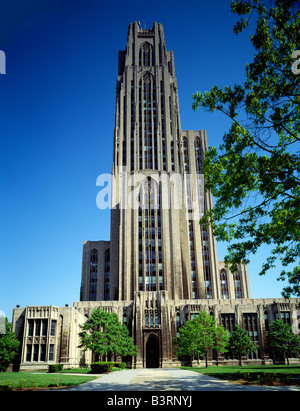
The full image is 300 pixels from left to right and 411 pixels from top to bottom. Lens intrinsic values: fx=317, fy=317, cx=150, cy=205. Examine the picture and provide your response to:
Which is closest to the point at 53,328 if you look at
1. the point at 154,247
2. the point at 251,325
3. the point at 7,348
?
the point at 7,348

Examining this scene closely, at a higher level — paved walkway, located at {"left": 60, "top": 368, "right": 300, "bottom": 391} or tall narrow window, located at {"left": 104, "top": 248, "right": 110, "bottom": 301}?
tall narrow window, located at {"left": 104, "top": 248, "right": 110, "bottom": 301}

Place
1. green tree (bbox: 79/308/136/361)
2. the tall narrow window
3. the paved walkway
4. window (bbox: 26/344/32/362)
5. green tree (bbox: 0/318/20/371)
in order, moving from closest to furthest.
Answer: the paved walkway
green tree (bbox: 0/318/20/371)
green tree (bbox: 79/308/136/361)
window (bbox: 26/344/32/362)
the tall narrow window

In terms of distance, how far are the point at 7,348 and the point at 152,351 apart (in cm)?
3057

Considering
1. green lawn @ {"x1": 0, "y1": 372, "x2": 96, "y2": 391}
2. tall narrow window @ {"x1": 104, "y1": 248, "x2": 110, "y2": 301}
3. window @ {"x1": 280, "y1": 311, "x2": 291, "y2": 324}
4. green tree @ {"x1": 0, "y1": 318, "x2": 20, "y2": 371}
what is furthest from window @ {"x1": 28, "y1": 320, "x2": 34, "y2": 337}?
tall narrow window @ {"x1": 104, "y1": 248, "x2": 110, "y2": 301}

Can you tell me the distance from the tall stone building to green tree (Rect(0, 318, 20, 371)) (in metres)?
3.22

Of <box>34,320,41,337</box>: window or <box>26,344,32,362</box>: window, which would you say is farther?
<box>34,320,41,337</box>: window

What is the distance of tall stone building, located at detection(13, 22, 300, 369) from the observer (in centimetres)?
5966

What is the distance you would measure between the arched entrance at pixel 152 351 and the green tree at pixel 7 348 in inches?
1048

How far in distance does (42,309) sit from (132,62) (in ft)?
290

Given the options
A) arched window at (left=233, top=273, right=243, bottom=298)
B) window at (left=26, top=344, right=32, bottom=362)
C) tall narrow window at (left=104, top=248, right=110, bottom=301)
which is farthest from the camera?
arched window at (left=233, top=273, right=243, bottom=298)

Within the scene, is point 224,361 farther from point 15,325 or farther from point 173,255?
point 15,325

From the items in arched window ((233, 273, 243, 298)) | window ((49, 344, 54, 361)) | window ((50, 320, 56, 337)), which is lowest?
window ((49, 344, 54, 361))

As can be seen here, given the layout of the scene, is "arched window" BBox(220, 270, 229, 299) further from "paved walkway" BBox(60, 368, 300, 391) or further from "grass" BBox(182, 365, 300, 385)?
"paved walkway" BBox(60, 368, 300, 391)

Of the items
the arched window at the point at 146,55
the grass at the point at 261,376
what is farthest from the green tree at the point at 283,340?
the arched window at the point at 146,55
